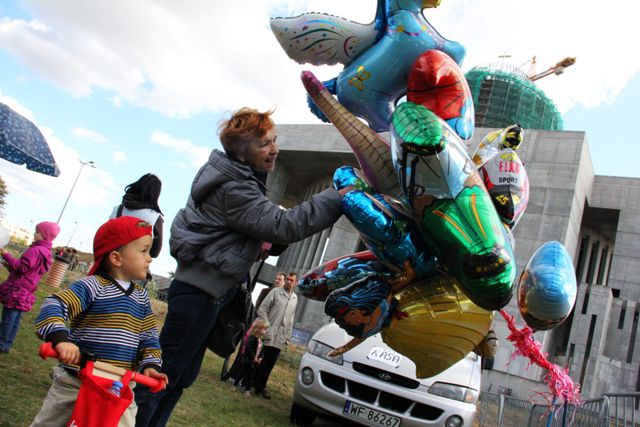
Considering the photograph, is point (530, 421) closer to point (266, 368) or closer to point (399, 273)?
point (266, 368)

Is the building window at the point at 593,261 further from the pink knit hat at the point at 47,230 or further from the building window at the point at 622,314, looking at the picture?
the pink knit hat at the point at 47,230

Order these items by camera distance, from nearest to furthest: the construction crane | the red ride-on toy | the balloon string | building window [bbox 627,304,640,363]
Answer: the red ride-on toy → the balloon string → building window [bbox 627,304,640,363] → the construction crane

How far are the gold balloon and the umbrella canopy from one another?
3.74 metres

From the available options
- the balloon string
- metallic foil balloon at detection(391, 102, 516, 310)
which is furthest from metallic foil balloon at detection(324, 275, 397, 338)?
the balloon string

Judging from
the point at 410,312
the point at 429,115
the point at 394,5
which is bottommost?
the point at 410,312

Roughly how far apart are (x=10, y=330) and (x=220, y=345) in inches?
119

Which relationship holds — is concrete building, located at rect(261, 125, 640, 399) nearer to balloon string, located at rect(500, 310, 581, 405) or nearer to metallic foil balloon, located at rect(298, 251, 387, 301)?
balloon string, located at rect(500, 310, 581, 405)

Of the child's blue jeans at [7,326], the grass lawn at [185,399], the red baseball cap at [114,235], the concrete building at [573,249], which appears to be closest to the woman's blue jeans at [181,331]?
the red baseball cap at [114,235]

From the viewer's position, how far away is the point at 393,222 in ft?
5.42

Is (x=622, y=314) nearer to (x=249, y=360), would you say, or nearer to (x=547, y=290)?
(x=249, y=360)

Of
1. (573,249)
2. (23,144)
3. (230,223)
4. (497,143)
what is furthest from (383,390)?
(573,249)

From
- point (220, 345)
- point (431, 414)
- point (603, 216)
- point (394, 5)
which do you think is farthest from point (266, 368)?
point (603, 216)

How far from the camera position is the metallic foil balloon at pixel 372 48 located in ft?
6.37

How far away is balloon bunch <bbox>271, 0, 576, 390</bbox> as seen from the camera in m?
1.53
